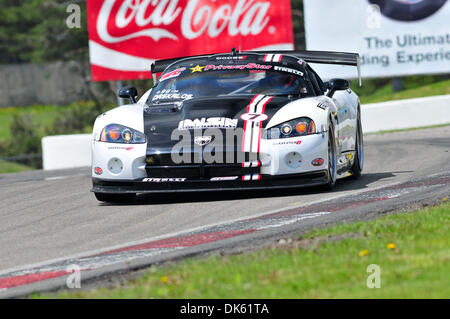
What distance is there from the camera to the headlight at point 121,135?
333 inches

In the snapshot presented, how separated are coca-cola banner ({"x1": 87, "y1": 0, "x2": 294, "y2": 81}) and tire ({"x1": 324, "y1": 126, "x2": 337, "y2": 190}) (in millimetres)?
14432

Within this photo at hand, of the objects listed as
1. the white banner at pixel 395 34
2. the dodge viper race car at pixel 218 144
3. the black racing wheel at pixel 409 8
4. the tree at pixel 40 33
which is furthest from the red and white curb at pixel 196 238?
the tree at pixel 40 33

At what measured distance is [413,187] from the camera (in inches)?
341

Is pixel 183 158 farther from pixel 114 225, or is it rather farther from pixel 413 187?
pixel 413 187

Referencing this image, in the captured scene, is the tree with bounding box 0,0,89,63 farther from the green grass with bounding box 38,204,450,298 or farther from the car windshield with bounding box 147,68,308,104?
the green grass with bounding box 38,204,450,298

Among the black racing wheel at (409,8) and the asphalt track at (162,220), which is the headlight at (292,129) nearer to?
the asphalt track at (162,220)

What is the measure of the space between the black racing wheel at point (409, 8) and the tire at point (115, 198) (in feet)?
54.1

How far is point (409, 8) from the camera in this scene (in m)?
24.4

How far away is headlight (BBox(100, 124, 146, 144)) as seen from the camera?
846 centimetres

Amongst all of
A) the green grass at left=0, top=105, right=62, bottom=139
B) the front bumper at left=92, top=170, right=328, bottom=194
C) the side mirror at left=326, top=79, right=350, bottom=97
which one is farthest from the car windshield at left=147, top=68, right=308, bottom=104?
the green grass at left=0, top=105, right=62, bottom=139

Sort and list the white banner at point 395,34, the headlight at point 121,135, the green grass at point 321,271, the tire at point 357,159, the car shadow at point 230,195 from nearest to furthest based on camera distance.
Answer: the green grass at point 321,271
the headlight at point 121,135
the car shadow at point 230,195
the tire at point 357,159
the white banner at point 395,34

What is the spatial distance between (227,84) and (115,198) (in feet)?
5.19

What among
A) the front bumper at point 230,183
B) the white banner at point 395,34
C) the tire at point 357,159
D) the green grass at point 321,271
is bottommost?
the green grass at point 321,271

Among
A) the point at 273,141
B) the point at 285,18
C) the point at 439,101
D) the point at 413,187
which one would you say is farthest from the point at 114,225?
the point at 285,18
